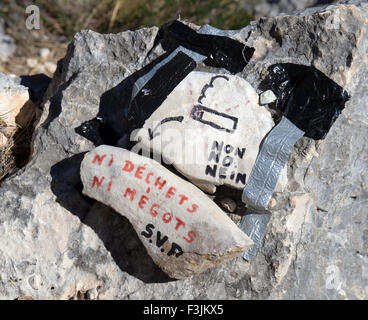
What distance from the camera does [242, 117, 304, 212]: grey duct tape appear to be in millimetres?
2537

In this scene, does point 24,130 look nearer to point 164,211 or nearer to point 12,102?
point 12,102

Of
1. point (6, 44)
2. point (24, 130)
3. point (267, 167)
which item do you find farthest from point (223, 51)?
point (6, 44)

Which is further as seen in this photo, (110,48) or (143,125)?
(110,48)

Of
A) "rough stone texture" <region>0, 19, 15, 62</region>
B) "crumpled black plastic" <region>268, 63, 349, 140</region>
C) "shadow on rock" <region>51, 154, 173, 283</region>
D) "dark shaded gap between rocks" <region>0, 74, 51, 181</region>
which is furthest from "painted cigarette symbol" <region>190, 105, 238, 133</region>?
"rough stone texture" <region>0, 19, 15, 62</region>

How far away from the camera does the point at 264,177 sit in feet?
8.36

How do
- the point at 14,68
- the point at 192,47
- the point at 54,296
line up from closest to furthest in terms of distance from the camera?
the point at 54,296
the point at 192,47
the point at 14,68

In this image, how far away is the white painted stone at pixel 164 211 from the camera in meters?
2.35

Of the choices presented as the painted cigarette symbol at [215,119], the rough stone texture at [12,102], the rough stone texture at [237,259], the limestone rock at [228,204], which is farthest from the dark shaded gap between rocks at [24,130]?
the limestone rock at [228,204]

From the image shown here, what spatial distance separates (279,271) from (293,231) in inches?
7.5

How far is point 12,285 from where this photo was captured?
252 centimetres

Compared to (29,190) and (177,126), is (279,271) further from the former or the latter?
(29,190)

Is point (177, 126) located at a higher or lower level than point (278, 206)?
higher

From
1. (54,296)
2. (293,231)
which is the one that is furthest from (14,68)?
(293,231)

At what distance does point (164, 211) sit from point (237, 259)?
17.1 inches
